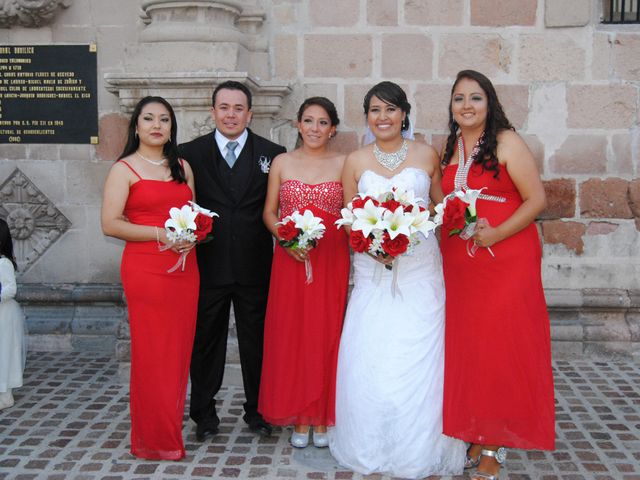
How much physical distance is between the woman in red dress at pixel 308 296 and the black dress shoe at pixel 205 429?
→ 364 mm

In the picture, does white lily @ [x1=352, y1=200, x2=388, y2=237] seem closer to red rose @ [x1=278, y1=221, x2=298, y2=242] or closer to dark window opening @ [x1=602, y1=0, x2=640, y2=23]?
red rose @ [x1=278, y1=221, x2=298, y2=242]

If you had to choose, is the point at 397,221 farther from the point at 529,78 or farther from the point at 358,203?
the point at 529,78

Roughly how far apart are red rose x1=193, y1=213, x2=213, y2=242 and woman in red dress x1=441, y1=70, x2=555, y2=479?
129 cm

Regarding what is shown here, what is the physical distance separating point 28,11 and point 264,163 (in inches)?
128

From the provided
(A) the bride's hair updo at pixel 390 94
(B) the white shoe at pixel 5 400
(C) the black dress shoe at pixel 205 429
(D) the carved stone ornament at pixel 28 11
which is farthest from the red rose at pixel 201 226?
(D) the carved stone ornament at pixel 28 11

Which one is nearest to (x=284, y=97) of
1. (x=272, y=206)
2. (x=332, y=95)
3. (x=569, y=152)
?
(x=332, y=95)

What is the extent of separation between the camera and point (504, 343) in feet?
12.6

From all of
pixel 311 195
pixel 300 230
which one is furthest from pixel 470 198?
pixel 311 195

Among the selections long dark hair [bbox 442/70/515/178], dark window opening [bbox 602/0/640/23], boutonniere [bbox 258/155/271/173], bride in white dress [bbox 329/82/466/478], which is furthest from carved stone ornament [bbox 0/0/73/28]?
dark window opening [bbox 602/0/640/23]

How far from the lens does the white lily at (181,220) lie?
3932mm

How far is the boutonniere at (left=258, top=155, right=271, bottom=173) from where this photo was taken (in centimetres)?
452

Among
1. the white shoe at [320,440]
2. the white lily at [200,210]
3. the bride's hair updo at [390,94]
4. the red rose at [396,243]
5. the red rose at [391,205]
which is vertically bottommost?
the white shoe at [320,440]

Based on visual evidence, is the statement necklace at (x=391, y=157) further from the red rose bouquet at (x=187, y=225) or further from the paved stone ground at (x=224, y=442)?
the paved stone ground at (x=224, y=442)

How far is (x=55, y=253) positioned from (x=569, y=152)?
478 centimetres
